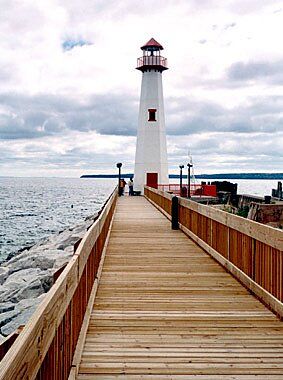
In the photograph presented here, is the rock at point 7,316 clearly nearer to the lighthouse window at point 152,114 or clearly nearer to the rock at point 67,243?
the rock at point 67,243

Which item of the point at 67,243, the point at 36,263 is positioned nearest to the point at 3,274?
the point at 36,263

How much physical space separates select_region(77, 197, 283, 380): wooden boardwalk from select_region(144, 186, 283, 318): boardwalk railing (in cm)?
18

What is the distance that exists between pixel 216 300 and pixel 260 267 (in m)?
0.73

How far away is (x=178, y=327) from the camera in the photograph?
5738 mm

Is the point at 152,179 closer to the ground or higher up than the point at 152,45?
closer to the ground

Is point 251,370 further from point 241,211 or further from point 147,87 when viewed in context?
point 147,87

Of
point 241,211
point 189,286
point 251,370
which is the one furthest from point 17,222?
point 251,370

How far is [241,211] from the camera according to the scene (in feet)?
96.8

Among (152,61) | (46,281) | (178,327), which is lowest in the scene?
(46,281)

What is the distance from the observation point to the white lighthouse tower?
38.3 metres

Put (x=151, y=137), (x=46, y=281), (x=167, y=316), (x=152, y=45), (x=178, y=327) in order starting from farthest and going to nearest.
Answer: (x=152, y=45), (x=151, y=137), (x=46, y=281), (x=167, y=316), (x=178, y=327)

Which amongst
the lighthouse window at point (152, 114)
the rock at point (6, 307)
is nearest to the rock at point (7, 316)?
the rock at point (6, 307)

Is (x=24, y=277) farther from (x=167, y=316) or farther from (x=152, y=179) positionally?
(x=152, y=179)

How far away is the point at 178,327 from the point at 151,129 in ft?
109
